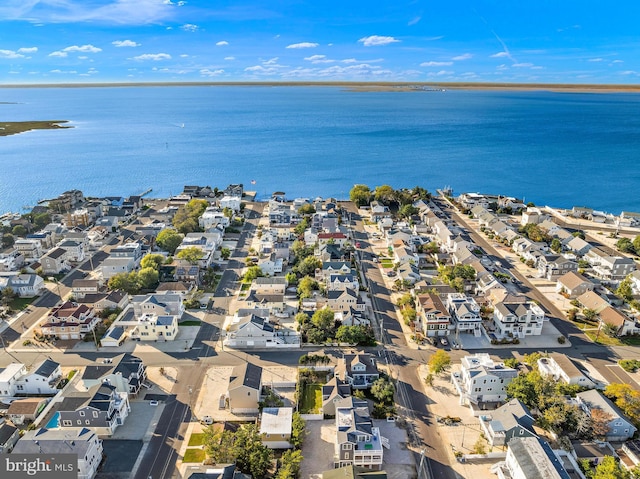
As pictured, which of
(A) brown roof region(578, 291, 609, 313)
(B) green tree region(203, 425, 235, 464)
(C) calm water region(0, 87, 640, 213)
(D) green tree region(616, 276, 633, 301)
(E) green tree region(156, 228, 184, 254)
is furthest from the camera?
(C) calm water region(0, 87, 640, 213)

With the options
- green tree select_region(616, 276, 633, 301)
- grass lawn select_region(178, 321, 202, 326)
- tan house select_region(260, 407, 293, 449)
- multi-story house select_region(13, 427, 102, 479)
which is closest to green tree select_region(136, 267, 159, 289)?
grass lawn select_region(178, 321, 202, 326)

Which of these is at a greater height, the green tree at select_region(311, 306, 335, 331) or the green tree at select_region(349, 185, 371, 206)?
the green tree at select_region(349, 185, 371, 206)

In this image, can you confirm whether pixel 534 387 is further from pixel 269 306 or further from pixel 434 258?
pixel 434 258

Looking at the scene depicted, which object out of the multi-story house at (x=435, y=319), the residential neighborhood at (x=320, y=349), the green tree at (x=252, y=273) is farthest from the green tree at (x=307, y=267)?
the multi-story house at (x=435, y=319)

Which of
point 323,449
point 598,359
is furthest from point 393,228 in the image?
point 323,449

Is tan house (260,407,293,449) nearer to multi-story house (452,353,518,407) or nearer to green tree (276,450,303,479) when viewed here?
green tree (276,450,303,479)

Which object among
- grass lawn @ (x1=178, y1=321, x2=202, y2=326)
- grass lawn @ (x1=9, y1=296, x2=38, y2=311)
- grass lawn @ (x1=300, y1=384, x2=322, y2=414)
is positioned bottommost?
grass lawn @ (x1=300, y1=384, x2=322, y2=414)
